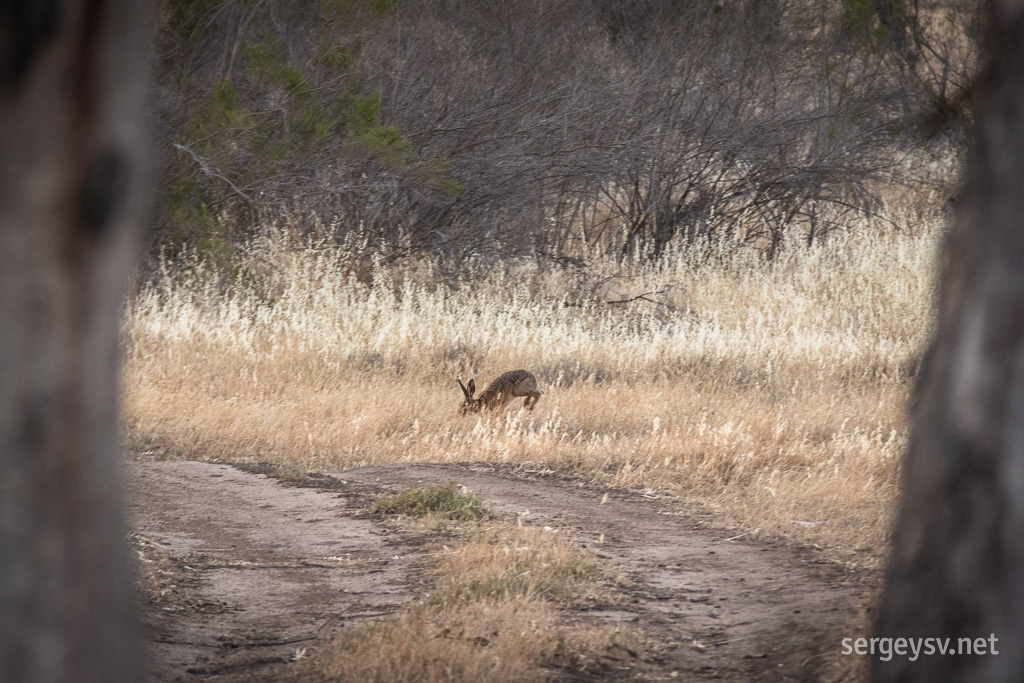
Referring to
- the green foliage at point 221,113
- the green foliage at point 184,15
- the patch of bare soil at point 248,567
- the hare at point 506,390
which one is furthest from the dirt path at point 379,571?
the green foliage at point 184,15

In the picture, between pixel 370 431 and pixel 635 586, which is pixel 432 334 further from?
pixel 635 586

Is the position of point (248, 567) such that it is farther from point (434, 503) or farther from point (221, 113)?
point (221, 113)

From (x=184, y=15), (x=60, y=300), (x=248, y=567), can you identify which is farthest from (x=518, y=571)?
(x=184, y=15)

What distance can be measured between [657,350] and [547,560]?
5.60 metres

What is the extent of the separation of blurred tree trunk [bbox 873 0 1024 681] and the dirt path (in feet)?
4.11

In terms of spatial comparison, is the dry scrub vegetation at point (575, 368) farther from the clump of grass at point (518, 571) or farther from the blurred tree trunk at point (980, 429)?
the blurred tree trunk at point (980, 429)

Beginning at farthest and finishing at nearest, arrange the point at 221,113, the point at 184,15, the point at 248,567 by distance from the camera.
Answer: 1. the point at 184,15
2. the point at 221,113
3. the point at 248,567

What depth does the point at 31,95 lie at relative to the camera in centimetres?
163

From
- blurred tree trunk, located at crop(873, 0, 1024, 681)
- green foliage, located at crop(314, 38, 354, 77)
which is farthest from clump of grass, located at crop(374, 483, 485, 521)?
green foliage, located at crop(314, 38, 354, 77)

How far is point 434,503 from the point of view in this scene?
5.30m

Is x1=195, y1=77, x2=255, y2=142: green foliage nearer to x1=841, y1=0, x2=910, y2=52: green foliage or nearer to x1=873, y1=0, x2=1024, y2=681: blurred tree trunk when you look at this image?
x1=841, y1=0, x2=910, y2=52: green foliage

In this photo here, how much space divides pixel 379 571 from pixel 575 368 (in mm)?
5027

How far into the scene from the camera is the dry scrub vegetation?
20.5 feet

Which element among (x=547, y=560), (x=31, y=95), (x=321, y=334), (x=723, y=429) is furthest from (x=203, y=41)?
(x=31, y=95)
